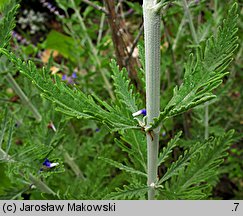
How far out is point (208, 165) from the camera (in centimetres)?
116

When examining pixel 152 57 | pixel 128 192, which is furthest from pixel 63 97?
pixel 128 192

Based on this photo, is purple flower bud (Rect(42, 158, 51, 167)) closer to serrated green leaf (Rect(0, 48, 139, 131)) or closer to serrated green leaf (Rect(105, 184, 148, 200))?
serrated green leaf (Rect(105, 184, 148, 200))

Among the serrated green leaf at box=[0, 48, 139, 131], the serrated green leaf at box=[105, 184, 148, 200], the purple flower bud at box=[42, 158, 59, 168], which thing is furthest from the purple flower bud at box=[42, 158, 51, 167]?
the serrated green leaf at box=[0, 48, 139, 131]

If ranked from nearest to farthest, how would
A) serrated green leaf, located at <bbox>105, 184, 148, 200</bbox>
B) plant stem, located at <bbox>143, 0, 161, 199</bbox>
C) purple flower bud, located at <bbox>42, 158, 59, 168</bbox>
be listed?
plant stem, located at <bbox>143, 0, 161, 199</bbox> → serrated green leaf, located at <bbox>105, 184, 148, 200</bbox> → purple flower bud, located at <bbox>42, 158, 59, 168</bbox>

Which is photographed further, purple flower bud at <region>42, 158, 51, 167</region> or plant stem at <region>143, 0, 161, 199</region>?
purple flower bud at <region>42, 158, 51, 167</region>

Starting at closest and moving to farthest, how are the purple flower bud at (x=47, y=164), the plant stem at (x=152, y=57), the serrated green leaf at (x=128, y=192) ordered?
the plant stem at (x=152, y=57), the serrated green leaf at (x=128, y=192), the purple flower bud at (x=47, y=164)

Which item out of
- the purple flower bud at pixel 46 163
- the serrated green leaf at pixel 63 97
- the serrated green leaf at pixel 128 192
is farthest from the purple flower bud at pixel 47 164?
the serrated green leaf at pixel 63 97

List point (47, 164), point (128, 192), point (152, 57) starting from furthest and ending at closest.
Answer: point (47, 164) → point (128, 192) → point (152, 57)

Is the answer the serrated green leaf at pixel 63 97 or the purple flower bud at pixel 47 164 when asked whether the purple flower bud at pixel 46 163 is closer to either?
the purple flower bud at pixel 47 164

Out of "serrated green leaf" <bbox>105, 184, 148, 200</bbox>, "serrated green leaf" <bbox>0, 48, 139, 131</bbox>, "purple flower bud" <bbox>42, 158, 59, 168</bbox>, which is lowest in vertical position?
"serrated green leaf" <bbox>105, 184, 148, 200</bbox>

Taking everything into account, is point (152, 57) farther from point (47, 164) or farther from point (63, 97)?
point (47, 164)

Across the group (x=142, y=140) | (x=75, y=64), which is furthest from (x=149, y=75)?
(x=75, y=64)

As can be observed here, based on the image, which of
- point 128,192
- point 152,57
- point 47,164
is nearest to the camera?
point 152,57

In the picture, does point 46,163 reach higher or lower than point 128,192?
higher
